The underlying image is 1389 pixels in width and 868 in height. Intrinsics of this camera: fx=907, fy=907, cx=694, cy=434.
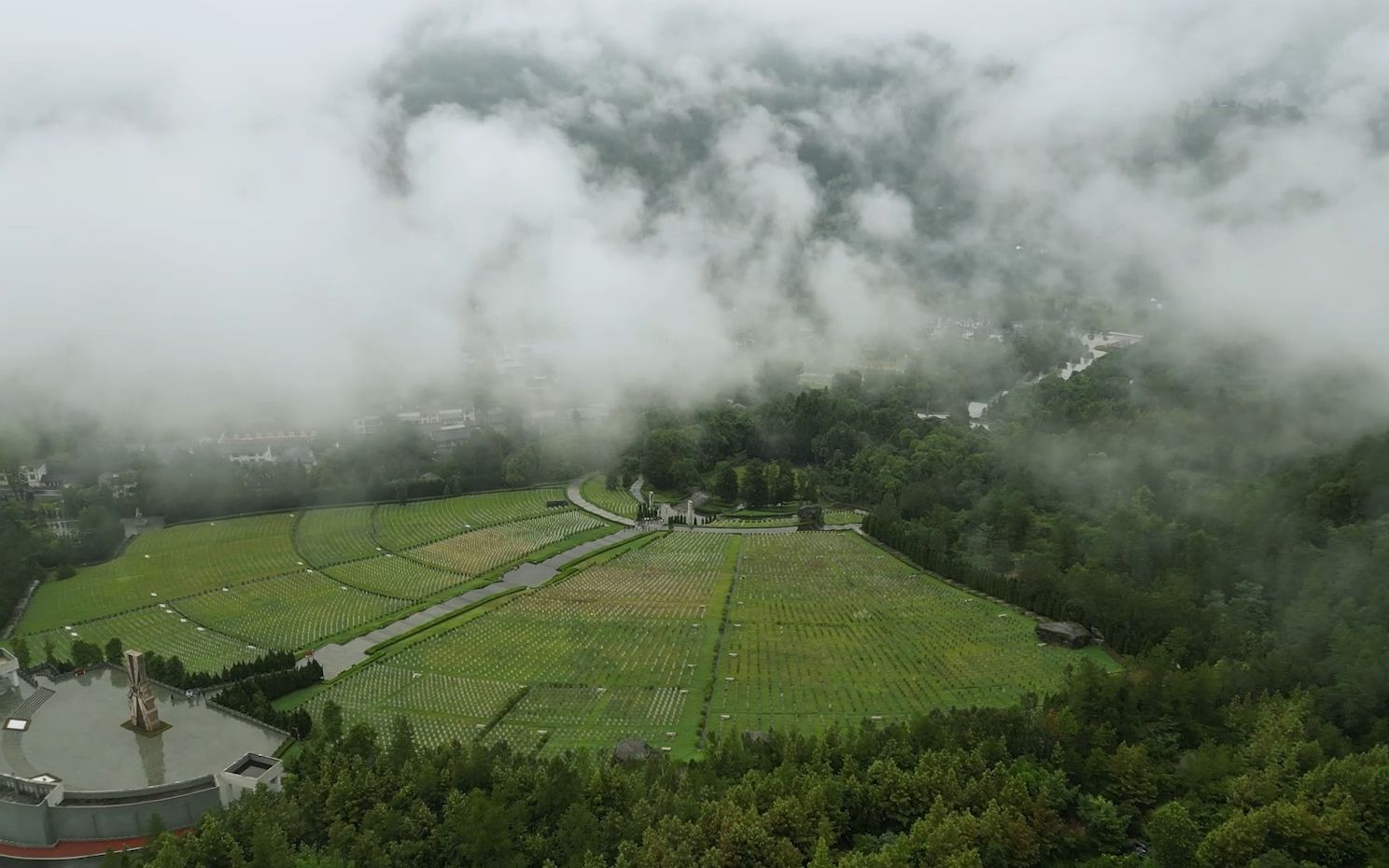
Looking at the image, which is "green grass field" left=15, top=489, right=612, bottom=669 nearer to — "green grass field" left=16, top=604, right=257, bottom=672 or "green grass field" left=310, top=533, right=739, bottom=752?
"green grass field" left=16, top=604, right=257, bottom=672

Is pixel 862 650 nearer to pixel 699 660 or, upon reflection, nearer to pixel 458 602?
pixel 699 660

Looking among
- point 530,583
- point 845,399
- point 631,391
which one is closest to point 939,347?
point 845,399

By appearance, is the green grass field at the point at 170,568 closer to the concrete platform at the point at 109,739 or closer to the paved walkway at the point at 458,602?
the paved walkway at the point at 458,602

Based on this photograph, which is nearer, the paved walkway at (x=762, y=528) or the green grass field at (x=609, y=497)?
the paved walkway at (x=762, y=528)

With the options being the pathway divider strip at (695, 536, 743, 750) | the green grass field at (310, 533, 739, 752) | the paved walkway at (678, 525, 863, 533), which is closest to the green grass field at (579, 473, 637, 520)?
the paved walkway at (678, 525, 863, 533)

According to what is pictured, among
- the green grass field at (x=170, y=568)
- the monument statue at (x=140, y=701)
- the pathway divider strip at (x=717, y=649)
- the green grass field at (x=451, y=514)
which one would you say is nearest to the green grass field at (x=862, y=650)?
the pathway divider strip at (x=717, y=649)

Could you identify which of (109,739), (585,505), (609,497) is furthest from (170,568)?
(609,497)
